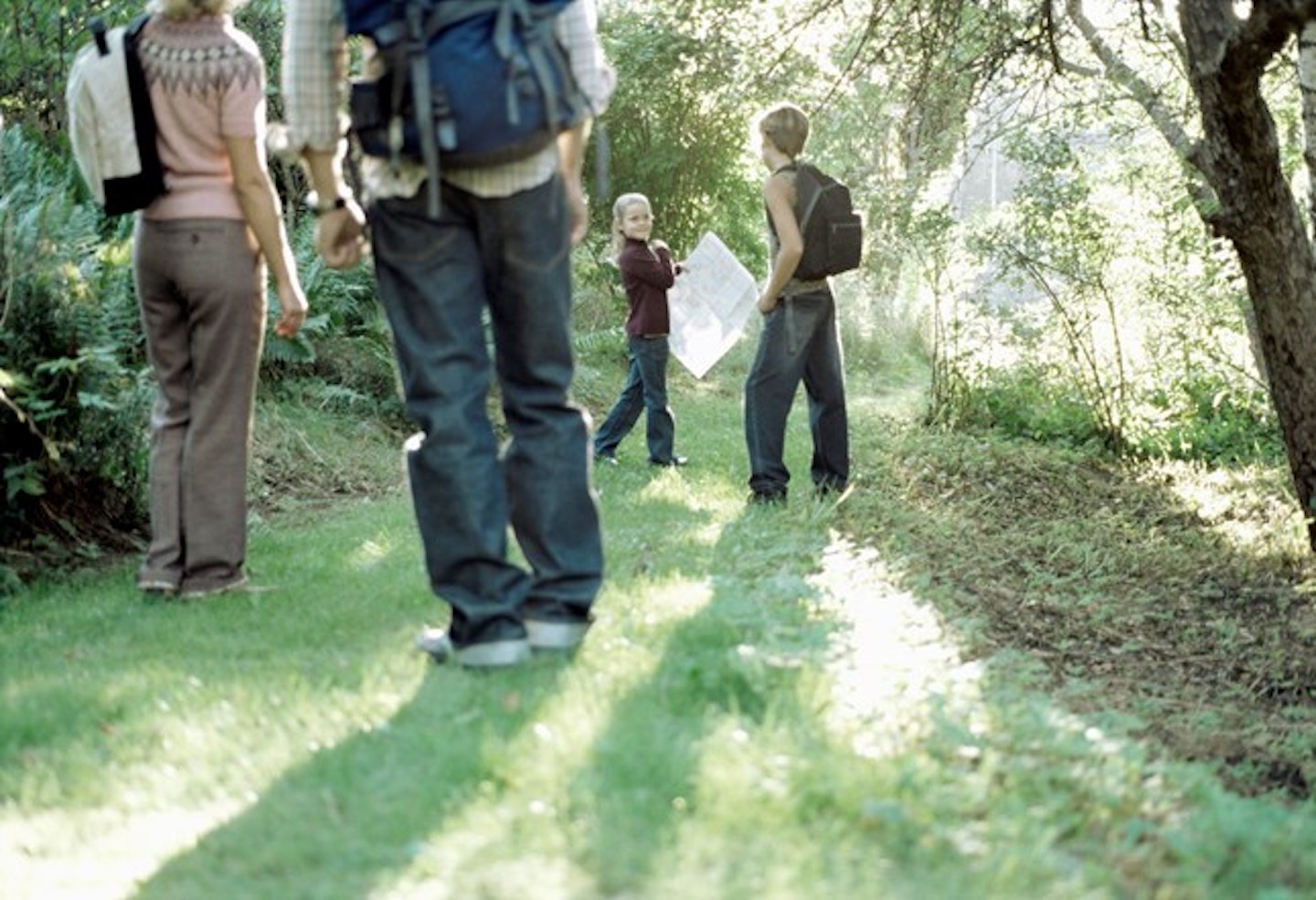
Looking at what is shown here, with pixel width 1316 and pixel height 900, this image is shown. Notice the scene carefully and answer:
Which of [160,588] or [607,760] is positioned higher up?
[607,760]

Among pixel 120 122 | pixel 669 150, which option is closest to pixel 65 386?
pixel 120 122

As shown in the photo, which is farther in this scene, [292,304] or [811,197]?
[811,197]

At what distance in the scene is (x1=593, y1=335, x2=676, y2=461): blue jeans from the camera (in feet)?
33.5

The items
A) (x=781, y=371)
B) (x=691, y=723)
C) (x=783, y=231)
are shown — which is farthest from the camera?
(x=781, y=371)

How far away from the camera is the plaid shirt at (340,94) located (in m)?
3.75

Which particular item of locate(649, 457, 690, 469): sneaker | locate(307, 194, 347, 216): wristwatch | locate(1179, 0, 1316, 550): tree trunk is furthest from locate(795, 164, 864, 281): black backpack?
locate(307, 194, 347, 216): wristwatch

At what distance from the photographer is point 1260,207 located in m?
7.45

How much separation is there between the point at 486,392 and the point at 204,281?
1753 millimetres

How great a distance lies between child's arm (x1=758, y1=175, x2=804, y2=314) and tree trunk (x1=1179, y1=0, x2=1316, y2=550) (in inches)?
75.9

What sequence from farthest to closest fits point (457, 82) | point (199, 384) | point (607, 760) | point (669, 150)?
point (669, 150) < point (199, 384) < point (457, 82) < point (607, 760)

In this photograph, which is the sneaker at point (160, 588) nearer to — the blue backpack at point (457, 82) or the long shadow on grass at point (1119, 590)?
the blue backpack at point (457, 82)

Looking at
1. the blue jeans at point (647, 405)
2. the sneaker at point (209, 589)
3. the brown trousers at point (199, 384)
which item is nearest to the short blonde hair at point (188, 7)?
the brown trousers at point (199, 384)

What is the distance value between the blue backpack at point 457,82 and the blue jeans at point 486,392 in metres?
0.18

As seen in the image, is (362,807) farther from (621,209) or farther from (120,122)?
(621,209)
